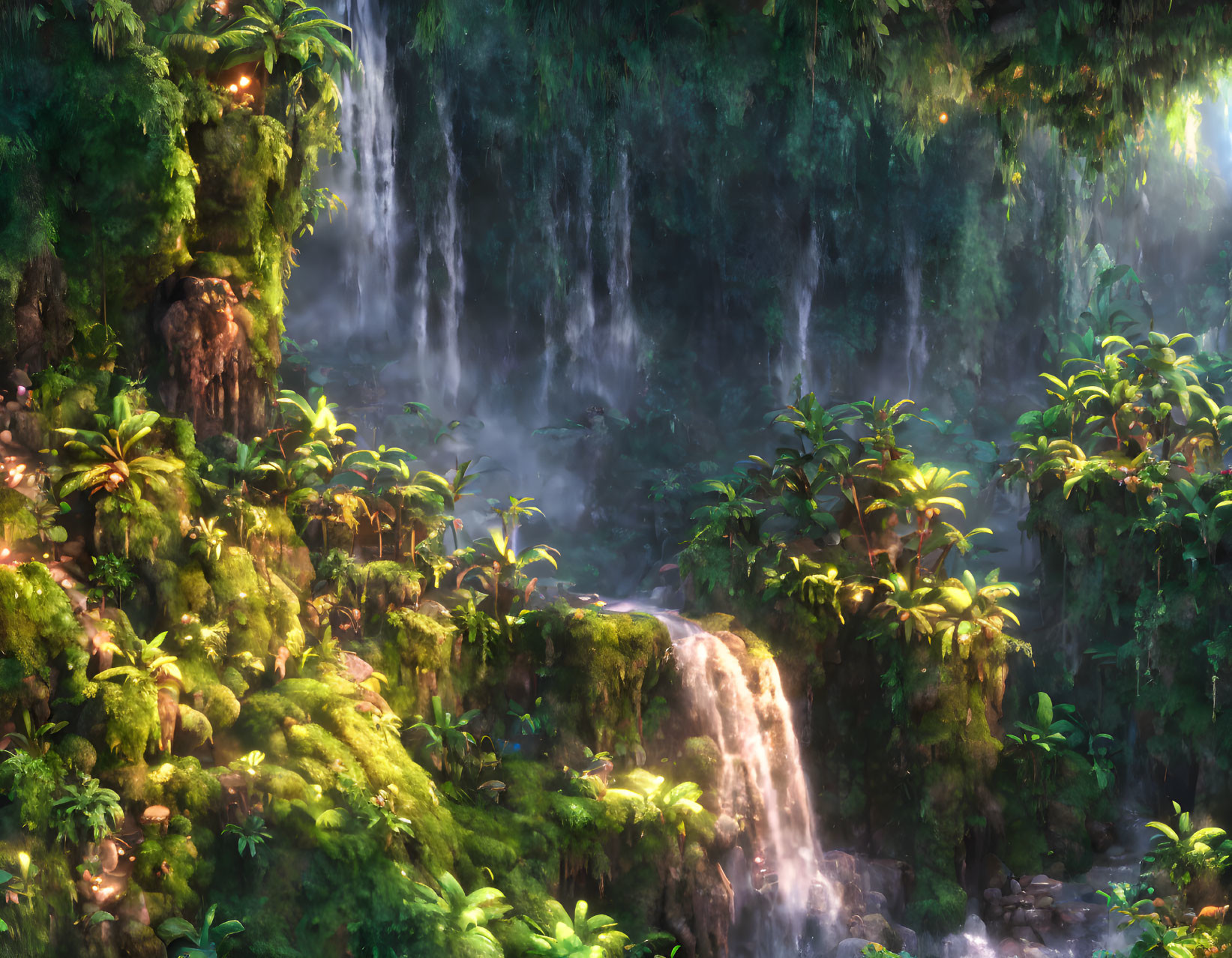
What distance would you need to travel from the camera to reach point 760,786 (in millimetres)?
12383

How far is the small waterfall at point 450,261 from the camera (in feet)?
67.9

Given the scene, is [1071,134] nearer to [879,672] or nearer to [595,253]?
[879,672]

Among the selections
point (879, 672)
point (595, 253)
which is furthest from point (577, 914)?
A: point (595, 253)

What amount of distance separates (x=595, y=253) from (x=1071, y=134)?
12181mm

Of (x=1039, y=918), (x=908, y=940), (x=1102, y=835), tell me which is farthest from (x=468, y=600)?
(x=1102, y=835)

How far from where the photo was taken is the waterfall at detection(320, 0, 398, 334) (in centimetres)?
1925

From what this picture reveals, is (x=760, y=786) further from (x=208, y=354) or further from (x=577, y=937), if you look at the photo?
(x=208, y=354)

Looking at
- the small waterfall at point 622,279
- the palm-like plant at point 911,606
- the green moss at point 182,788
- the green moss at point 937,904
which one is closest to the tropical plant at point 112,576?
the green moss at point 182,788

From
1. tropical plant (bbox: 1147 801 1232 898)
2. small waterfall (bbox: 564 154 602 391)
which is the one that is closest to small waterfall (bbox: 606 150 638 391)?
small waterfall (bbox: 564 154 602 391)

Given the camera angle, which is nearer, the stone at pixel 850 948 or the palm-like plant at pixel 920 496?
the stone at pixel 850 948

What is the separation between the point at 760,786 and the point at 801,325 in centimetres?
1278

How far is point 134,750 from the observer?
809cm

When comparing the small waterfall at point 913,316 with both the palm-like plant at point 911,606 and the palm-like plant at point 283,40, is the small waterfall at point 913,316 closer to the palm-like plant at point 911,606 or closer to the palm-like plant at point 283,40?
the palm-like plant at point 911,606

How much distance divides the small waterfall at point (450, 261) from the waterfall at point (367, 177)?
1.01 meters
